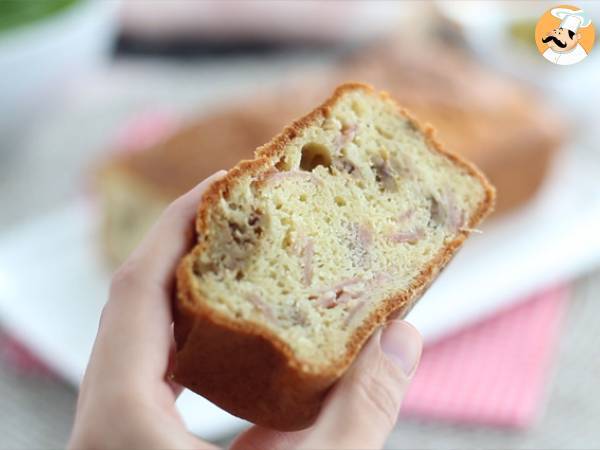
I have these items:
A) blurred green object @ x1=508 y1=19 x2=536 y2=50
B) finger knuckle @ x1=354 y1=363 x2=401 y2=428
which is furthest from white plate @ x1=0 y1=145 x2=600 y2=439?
finger knuckle @ x1=354 y1=363 x2=401 y2=428

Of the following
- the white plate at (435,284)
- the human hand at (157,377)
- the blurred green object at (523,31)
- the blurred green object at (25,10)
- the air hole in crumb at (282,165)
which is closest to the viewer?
the human hand at (157,377)

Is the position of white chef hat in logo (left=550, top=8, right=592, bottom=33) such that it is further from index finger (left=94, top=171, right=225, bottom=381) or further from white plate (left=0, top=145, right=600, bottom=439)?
white plate (left=0, top=145, right=600, bottom=439)

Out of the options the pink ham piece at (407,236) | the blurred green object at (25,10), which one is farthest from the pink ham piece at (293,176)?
the blurred green object at (25,10)

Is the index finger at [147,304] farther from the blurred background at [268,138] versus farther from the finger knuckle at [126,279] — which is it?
the blurred background at [268,138]

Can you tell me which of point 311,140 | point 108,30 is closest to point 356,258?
point 311,140

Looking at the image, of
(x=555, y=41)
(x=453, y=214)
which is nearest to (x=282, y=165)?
(x=453, y=214)

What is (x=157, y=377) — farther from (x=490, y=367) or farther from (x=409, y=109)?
(x=409, y=109)

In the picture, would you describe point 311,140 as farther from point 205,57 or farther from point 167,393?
point 205,57

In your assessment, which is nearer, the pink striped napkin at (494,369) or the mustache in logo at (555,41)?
the mustache in logo at (555,41)
